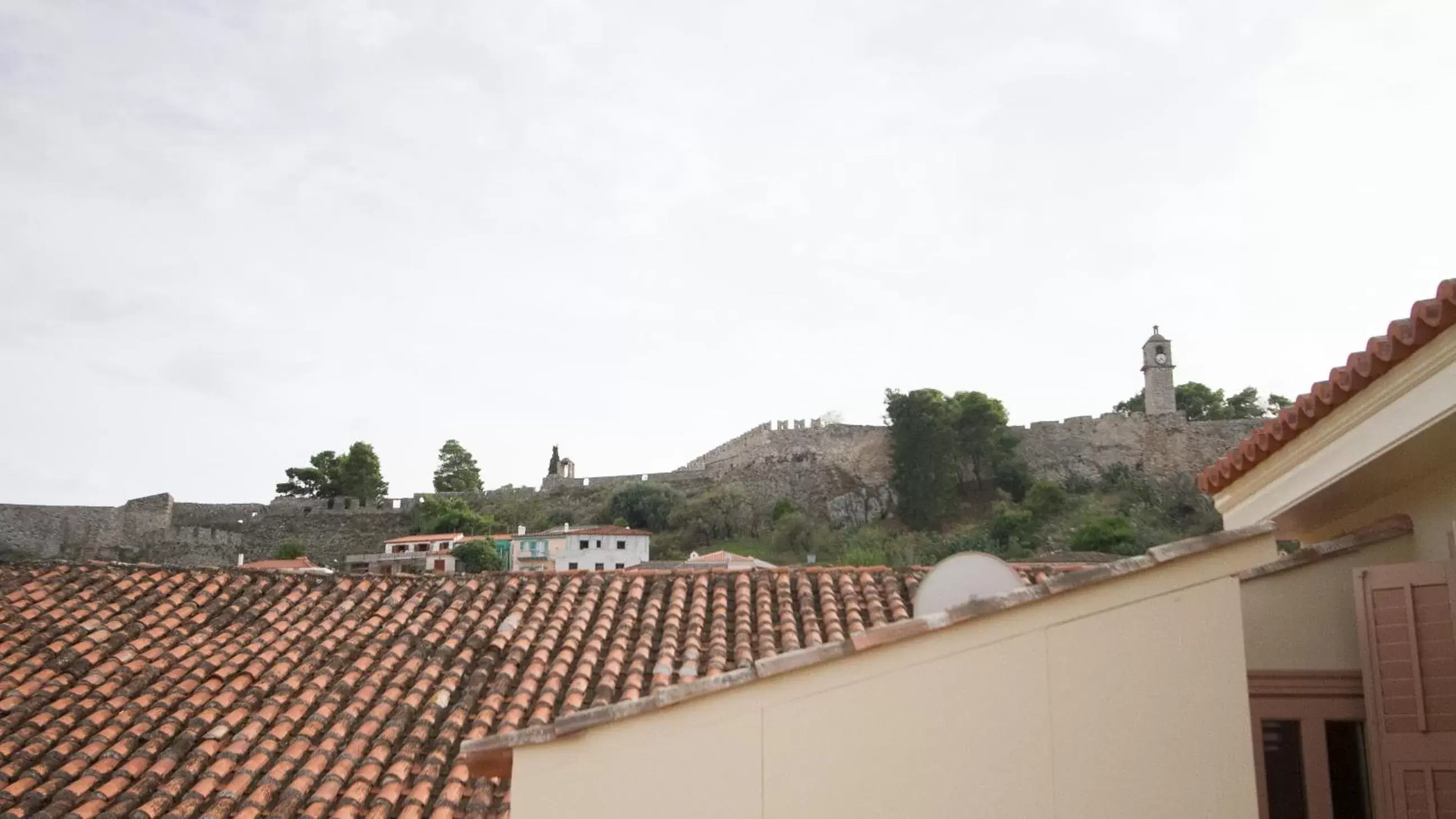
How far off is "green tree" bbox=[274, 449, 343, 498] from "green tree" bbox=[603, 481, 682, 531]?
2122cm

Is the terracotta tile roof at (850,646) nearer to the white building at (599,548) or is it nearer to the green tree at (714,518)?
the white building at (599,548)

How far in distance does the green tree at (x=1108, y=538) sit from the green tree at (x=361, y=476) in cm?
4108

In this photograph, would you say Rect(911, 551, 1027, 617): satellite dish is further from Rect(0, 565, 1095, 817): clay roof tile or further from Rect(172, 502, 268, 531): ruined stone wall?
Rect(172, 502, 268, 531): ruined stone wall

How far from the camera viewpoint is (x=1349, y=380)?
16.7 ft

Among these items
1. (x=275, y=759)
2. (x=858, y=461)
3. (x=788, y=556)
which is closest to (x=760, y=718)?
(x=275, y=759)

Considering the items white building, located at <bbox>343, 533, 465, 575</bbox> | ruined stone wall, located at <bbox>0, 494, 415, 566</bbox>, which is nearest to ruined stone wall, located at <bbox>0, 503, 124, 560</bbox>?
ruined stone wall, located at <bbox>0, 494, 415, 566</bbox>

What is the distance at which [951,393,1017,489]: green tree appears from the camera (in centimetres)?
5506

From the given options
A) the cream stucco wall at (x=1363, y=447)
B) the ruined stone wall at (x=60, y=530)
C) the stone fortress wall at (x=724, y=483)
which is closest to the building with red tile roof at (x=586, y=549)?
the stone fortress wall at (x=724, y=483)

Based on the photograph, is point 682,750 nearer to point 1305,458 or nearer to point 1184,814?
point 1184,814

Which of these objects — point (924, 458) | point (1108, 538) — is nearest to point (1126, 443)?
point (924, 458)

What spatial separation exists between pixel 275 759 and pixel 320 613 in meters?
2.23

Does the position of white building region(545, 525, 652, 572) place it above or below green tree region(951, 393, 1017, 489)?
below

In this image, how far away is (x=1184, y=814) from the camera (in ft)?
15.4

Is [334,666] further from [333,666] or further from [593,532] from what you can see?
[593,532]
